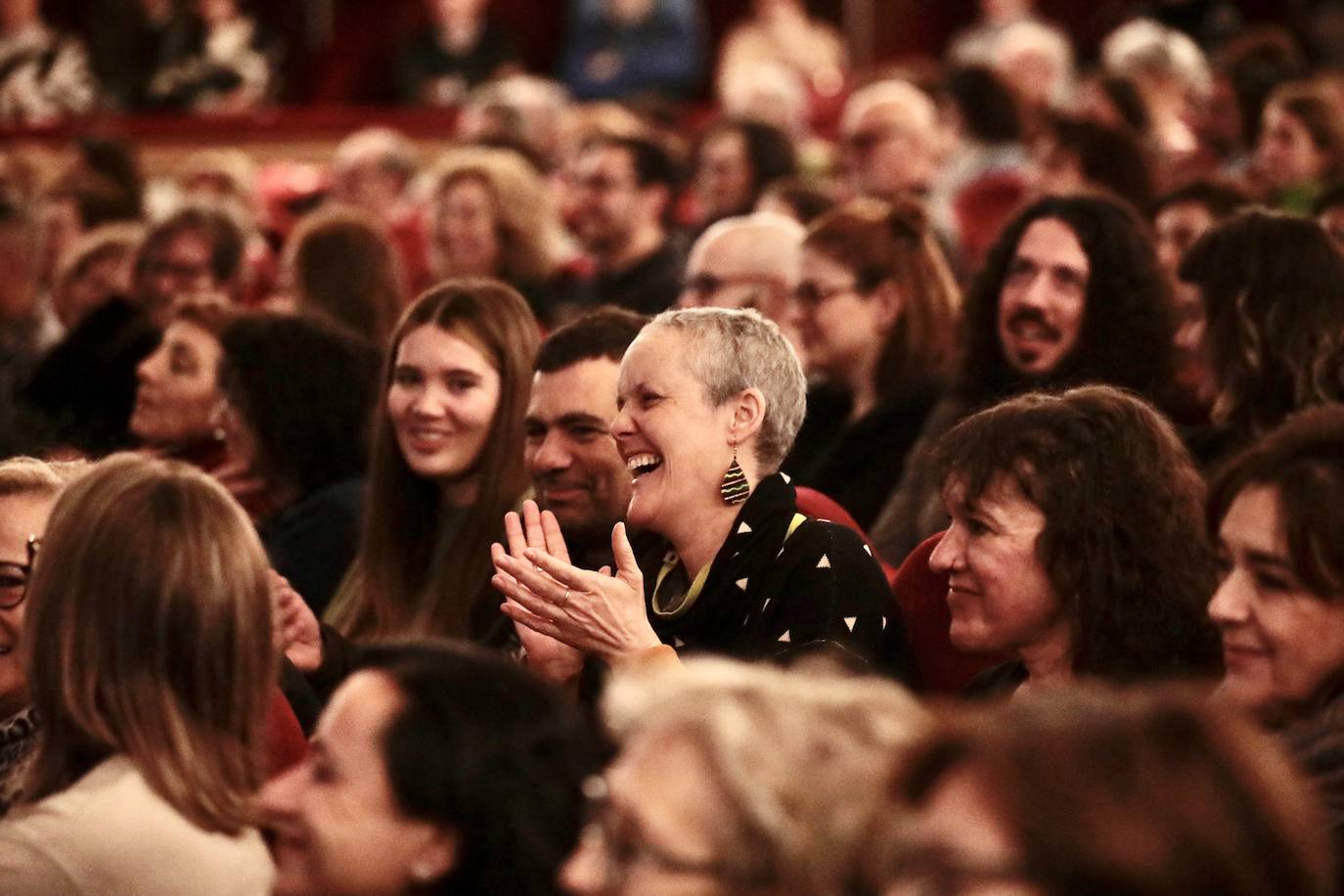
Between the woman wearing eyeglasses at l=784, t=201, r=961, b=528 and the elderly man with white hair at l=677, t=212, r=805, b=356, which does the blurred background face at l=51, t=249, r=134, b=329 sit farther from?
the woman wearing eyeglasses at l=784, t=201, r=961, b=528

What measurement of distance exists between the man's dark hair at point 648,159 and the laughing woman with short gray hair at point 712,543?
146 inches

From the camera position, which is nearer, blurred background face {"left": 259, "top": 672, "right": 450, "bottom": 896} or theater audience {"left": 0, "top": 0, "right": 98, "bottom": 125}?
blurred background face {"left": 259, "top": 672, "right": 450, "bottom": 896}

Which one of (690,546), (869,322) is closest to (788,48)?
(869,322)

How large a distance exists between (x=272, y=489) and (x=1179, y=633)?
224 centimetres

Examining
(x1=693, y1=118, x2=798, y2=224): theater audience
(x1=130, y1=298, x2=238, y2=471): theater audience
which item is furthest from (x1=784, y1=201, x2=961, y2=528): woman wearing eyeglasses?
(x1=693, y1=118, x2=798, y2=224): theater audience

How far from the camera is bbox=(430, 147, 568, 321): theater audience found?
637 centimetres

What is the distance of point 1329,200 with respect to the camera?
4586 millimetres

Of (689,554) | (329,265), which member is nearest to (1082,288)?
(689,554)

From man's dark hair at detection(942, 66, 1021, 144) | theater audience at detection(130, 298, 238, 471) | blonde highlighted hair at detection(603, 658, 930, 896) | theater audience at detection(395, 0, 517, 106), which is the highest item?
theater audience at detection(395, 0, 517, 106)

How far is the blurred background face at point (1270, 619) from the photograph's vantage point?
7.42 feet

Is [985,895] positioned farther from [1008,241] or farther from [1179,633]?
[1008,241]

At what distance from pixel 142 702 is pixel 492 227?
4.20m

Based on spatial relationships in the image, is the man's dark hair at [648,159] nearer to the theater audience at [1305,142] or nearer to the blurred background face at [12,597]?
the theater audience at [1305,142]

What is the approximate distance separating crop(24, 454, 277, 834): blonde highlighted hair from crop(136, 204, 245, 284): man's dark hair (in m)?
3.74
